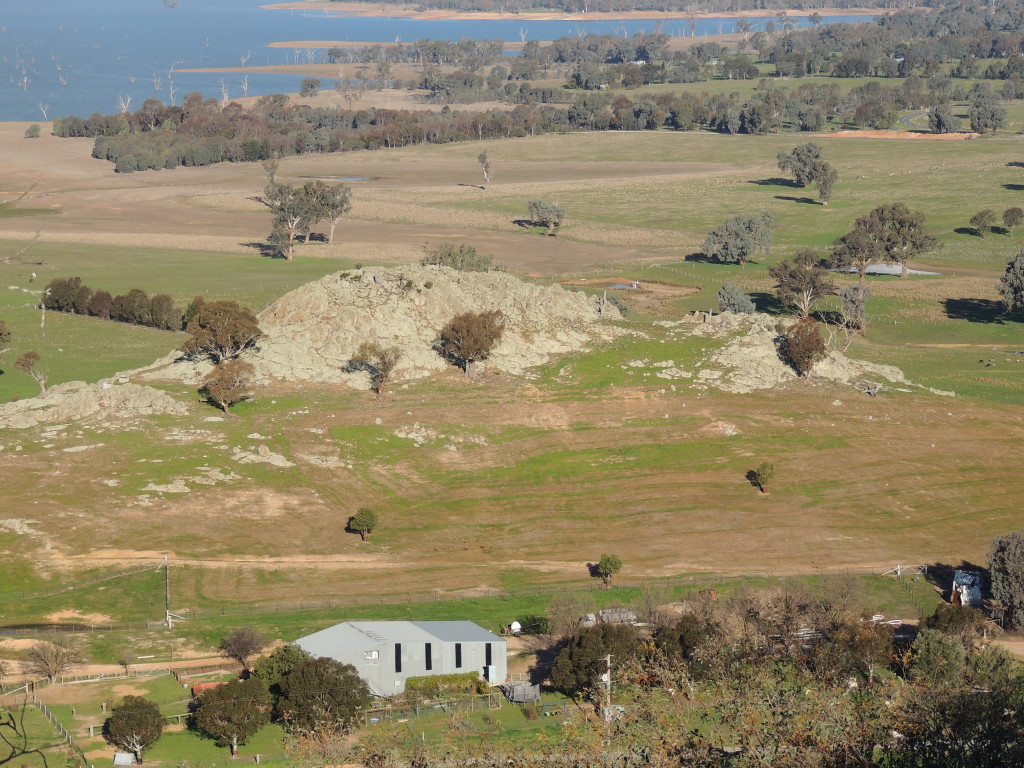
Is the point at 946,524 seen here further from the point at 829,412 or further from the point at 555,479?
the point at 555,479

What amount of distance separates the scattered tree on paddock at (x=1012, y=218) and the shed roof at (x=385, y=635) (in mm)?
137625

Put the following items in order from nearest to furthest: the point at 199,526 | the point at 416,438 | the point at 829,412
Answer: the point at 199,526 → the point at 416,438 → the point at 829,412

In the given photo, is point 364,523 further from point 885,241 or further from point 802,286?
point 885,241

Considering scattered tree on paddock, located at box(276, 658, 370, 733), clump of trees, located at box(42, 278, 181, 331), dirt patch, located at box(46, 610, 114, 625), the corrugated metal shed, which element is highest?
clump of trees, located at box(42, 278, 181, 331)

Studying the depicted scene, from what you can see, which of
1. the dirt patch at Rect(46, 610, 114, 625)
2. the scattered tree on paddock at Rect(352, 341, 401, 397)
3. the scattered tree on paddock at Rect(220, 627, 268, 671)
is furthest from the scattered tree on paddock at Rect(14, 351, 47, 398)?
the scattered tree on paddock at Rect(220, 627, 268, 671)

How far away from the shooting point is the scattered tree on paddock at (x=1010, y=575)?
68062 millimetres

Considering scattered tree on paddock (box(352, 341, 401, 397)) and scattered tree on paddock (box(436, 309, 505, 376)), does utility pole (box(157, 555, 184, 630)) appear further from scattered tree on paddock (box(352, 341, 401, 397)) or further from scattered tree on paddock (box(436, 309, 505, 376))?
scattered tree on paddock (box(436, 309, 505, 376))

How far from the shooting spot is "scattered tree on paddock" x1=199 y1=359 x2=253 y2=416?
91.5 metres

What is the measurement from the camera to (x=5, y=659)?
203 feet

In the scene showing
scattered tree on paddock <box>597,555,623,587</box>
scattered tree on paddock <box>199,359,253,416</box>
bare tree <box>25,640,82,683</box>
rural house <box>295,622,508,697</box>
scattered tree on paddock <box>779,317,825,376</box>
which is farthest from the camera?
scattered tree on paddock <box>779,317,825,376</box>

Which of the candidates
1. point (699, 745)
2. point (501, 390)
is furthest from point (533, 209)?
point (699, 745)

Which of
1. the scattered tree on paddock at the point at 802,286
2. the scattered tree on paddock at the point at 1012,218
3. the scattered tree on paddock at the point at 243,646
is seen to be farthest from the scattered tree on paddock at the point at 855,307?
the scattered tree on paddock at the point at 243,646

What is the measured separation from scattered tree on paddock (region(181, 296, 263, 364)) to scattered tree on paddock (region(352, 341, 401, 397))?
8.31 meters

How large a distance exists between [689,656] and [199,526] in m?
33.7
